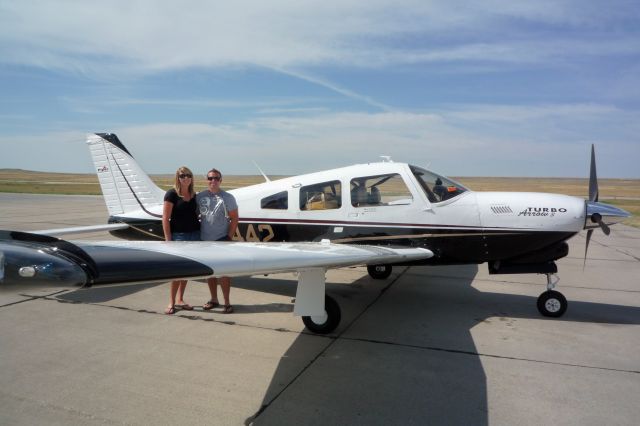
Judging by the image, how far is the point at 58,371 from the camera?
13.5 ft

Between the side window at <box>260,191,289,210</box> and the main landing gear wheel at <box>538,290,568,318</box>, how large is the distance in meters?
3.96

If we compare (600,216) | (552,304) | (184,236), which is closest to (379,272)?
(552,304)

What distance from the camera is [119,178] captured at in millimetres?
7961

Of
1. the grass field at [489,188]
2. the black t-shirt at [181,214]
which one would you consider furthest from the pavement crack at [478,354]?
the grass field at [489,188]

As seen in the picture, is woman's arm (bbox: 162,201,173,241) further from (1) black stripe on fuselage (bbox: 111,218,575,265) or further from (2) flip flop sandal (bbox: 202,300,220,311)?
(1) black stripe on fuselage (bbox: 111,218,575,265)

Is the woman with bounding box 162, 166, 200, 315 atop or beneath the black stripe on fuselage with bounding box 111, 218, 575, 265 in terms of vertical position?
atop

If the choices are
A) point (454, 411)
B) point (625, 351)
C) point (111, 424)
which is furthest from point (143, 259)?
point (625, 351)

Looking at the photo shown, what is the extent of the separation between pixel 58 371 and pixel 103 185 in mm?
4664

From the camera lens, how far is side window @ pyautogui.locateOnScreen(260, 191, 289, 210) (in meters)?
6.64

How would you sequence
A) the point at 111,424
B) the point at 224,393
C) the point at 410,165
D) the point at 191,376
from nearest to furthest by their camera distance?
1. the point at 111,424
2. the point at 224,393
3. the point at 191,376
4. the point at 410,165

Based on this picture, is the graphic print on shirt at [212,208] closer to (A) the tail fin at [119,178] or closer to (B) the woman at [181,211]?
(B) the woman at [181,211]

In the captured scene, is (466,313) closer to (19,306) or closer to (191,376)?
(191,376)

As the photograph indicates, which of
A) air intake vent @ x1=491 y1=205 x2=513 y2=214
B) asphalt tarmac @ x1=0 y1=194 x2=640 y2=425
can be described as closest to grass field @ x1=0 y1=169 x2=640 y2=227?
air intake vent @ x1=491 y1=205 x2=513 y2=214

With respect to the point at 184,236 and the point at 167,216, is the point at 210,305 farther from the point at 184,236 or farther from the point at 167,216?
the point at 167,216
